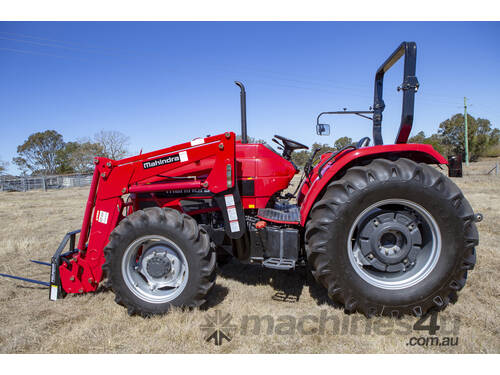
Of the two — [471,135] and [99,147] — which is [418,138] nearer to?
[471,135]

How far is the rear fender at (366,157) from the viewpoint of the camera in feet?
9.37

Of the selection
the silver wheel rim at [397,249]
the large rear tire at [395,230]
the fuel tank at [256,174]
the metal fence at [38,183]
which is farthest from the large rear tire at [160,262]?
the metal fence at [38,183]

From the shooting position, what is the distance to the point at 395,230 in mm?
2848

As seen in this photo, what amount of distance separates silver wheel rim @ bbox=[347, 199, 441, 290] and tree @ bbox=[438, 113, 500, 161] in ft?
154

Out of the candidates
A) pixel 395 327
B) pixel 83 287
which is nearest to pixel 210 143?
pixel 83 287

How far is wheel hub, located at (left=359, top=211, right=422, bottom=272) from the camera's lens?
2.84 meters

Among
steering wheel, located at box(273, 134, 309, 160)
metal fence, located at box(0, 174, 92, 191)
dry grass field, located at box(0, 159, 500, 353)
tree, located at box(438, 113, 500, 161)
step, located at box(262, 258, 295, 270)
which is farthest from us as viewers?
tree, located at box(438, 113, 500, 161)

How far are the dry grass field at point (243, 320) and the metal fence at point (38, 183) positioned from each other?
2733 cm

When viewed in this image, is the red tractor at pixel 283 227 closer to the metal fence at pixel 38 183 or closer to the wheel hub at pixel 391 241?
the wheel hub at pixel 391 241

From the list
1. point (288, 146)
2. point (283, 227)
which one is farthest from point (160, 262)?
point (288, 146)

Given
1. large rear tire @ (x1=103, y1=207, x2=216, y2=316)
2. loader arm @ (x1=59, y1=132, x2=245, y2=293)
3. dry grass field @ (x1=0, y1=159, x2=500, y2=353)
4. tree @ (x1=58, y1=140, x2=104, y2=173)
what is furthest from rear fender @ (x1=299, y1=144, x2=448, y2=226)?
tree @ (x1=58, y1=140, x2=104, y2=173)

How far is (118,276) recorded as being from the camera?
2982mm

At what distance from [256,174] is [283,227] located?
69 centimetres

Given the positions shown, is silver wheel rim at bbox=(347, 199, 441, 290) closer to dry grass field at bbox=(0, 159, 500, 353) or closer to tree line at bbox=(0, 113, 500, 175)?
dry grass field at bbox=(0, 159, 500, 353)
